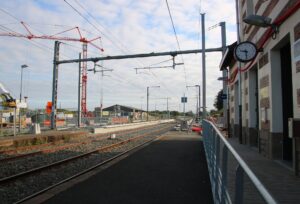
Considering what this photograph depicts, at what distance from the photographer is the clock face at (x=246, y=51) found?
12859 millimetres

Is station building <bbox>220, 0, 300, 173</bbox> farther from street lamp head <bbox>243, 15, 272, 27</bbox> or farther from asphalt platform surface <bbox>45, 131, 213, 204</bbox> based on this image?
asphalt platform surface <bbox>45, 131, 213, 204</bbox>

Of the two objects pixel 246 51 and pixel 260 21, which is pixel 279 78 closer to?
pixel 260 21

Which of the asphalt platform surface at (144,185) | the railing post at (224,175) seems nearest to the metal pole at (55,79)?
the asphalt platform surface at (144,185)

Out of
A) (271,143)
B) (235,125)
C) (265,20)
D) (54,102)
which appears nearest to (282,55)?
(265,20)

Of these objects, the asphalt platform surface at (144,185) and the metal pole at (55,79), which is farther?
the metal pole at (55,79)

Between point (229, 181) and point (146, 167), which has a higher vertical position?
point (229, 181)

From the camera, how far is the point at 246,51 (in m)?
13.1

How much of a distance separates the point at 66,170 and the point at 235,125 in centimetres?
1259

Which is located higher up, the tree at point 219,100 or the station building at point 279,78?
the tree at point 219,100

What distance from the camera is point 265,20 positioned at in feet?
34.0

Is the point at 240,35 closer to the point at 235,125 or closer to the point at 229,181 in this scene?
the point at 235,125

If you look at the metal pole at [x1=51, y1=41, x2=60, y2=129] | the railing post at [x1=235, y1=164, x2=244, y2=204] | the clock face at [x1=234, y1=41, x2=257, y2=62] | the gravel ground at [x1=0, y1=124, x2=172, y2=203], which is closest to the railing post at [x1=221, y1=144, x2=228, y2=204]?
the railing post at [x1=235, y1=164, x2=244, y2=204]

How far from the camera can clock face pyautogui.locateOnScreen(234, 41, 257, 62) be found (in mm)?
12859

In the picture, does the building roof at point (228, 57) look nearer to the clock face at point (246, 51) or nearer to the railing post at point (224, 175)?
the clock face at point (246, 51)
